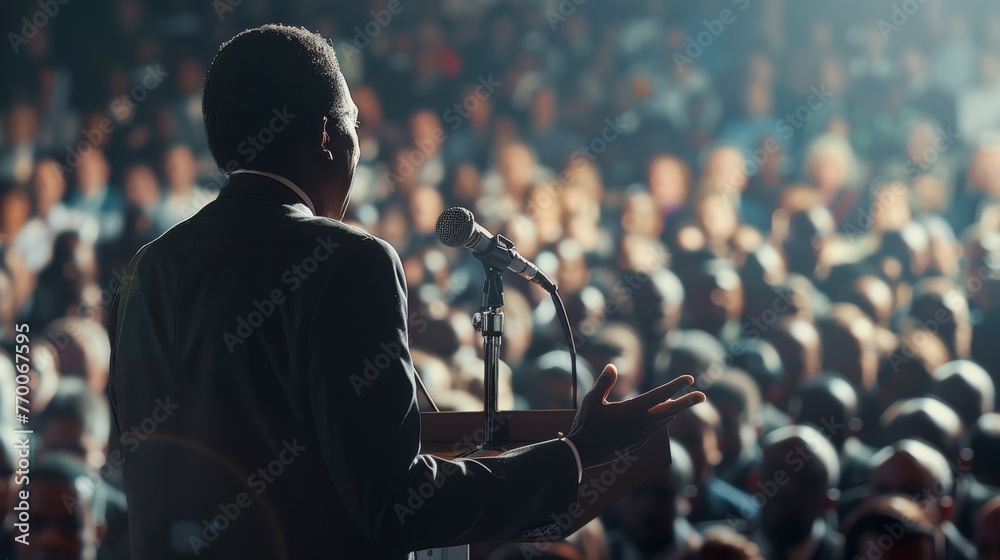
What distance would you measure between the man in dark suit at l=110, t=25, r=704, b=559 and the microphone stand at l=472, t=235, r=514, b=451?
173mm

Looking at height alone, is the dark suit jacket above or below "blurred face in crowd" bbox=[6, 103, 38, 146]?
below

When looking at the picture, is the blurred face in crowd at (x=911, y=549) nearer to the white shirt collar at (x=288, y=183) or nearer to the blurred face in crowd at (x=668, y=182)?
the white shirt collar at (x=288, y=183)

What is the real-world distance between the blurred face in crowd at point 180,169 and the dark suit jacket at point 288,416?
511 centimetres

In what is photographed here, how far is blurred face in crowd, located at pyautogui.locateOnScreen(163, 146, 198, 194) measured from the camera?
607cm

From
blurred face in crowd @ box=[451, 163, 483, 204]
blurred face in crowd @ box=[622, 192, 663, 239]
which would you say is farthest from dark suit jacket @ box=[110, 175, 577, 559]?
blurred face in crowd @ box=[451, 163, 483, 204]

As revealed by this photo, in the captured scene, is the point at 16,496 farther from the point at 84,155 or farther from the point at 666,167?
the point at 666,167

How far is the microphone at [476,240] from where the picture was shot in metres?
1.33

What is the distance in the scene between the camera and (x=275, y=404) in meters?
1.09

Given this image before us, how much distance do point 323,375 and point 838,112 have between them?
7.30 m

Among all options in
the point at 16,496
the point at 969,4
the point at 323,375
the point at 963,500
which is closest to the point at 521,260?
the point at 323,375
